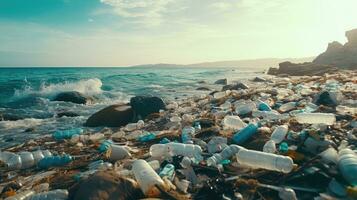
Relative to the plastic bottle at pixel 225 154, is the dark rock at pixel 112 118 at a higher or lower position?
lower

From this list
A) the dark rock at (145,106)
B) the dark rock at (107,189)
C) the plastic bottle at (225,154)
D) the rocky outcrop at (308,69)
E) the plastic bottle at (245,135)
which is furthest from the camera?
the rocky outcrop at (308,69)

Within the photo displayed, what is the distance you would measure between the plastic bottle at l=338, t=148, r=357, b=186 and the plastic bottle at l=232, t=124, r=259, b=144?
1204 millimetres

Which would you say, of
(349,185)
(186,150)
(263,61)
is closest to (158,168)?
(186,150)

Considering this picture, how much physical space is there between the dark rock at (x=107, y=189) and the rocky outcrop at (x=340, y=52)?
116 feet

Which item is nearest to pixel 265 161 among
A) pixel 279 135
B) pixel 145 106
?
pixel 279 135

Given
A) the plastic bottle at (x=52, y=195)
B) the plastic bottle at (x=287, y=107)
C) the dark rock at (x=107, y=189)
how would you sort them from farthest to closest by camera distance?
1. the plastic bottle at (x=287, y=107)
2. the plastic bottle at (x=52, y=195)
3. the dark rock at (x=107, y=189)

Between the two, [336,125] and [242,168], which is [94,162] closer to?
[242,168]

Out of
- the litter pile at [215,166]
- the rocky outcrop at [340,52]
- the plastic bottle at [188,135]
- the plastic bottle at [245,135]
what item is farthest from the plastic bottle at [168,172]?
the rocky outcrop at [340,52]

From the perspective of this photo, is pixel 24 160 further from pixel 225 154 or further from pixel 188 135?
pixel 225 154

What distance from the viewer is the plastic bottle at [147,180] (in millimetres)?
2451

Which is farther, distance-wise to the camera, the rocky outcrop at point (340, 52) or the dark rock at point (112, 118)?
the rocky outcrop at point (340, 52)

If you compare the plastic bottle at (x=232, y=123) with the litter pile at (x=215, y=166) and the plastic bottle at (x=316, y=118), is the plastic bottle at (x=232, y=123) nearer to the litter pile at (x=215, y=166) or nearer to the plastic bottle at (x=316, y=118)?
the litter pile at (x=215, y=166)

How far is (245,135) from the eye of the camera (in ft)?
12.4

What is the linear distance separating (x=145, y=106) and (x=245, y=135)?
16.3ft
